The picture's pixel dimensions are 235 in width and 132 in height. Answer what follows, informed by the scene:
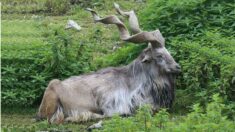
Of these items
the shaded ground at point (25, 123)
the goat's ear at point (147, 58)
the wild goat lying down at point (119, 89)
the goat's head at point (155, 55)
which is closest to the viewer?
the shaded ground at point (25, 123)

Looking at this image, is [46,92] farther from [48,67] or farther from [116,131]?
[116,131]

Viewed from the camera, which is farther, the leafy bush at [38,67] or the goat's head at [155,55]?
the leafy bush at [38,67]

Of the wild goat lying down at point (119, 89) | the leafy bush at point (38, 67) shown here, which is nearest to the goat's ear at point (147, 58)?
the wild goat lying down at point (119, 89)

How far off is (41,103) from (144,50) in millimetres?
1589

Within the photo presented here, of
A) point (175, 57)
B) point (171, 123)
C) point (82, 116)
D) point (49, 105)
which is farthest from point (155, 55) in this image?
point (171, 123)

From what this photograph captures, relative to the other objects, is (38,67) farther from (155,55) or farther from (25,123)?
(155,55)

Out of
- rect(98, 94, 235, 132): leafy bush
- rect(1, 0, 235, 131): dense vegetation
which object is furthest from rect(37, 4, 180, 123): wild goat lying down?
rect(98, 94, 235, 132): leafy bush

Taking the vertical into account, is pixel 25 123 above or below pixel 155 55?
below

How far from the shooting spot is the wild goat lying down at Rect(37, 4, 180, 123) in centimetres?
1048

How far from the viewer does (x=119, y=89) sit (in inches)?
421

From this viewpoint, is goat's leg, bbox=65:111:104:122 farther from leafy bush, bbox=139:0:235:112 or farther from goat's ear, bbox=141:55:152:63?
leafy bush, bbox=139:0:235:112

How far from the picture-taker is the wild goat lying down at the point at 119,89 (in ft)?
34.4

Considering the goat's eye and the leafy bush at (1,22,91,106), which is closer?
the goat's eye

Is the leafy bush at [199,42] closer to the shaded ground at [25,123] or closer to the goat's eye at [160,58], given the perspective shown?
the goat's eye at [160,58]
